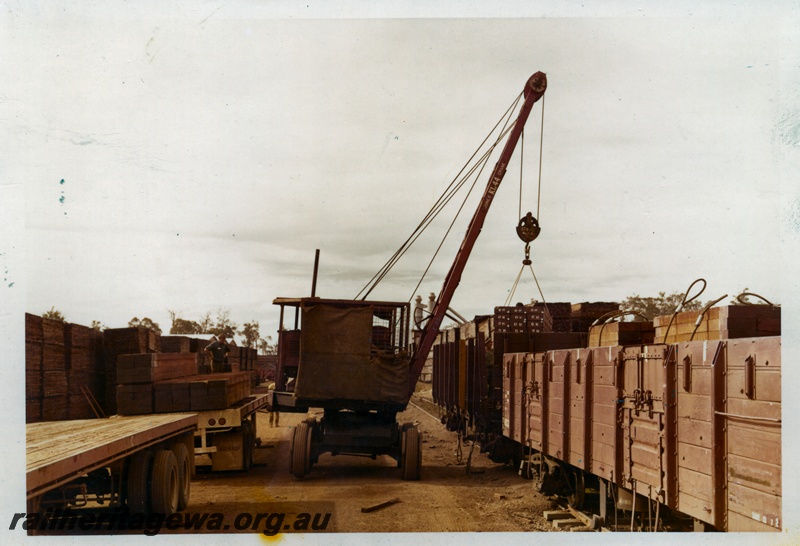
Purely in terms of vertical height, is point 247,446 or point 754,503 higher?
point 754,503

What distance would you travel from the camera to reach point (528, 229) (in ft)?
50.0

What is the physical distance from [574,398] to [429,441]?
1116 centimetres

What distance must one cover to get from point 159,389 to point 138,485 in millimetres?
2970

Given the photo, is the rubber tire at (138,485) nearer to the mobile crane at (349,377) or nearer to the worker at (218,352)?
the mobile crane at (349,377)

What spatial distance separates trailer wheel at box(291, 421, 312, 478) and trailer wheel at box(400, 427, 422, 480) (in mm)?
1694

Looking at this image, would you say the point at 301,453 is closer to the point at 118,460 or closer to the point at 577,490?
the point at 577,490

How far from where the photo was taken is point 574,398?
9977mm

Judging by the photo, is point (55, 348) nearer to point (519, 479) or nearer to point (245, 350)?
point (519, 479)

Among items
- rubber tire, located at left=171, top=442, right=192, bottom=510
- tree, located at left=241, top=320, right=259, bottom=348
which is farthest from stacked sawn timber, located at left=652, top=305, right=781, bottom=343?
tree, located at left=241, top=320, right=259, bottom=348

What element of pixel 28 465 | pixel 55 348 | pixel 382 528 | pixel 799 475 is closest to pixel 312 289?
pixel 55 348

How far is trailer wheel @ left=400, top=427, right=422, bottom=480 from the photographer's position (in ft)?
44.9

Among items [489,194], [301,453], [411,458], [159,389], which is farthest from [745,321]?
[489,194]

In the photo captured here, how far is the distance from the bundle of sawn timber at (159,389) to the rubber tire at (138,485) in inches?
102

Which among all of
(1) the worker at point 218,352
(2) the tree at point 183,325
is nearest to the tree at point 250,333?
(2) the tree at point 183,325
